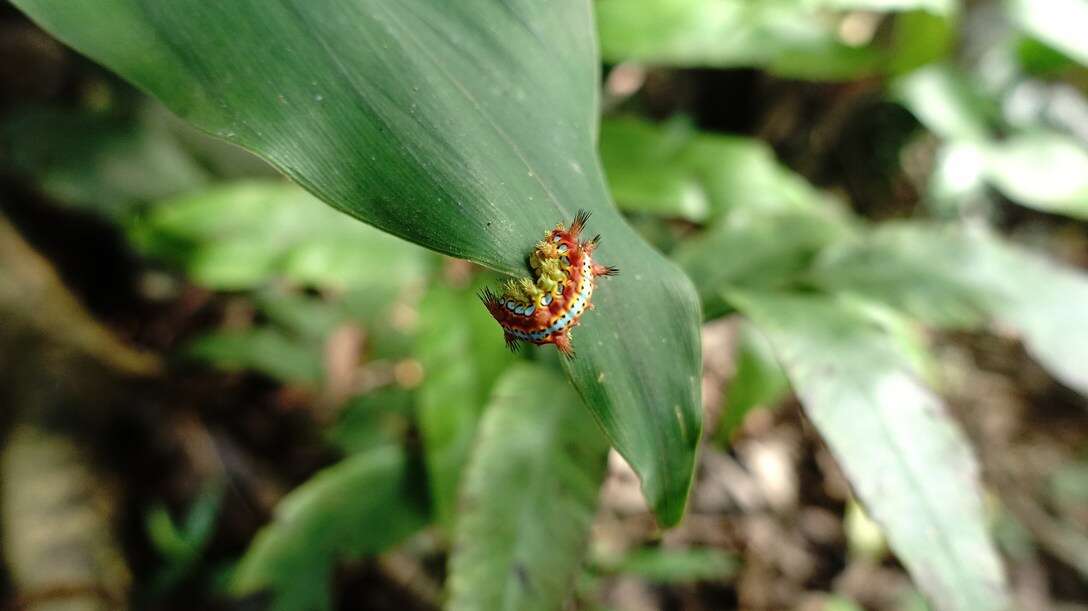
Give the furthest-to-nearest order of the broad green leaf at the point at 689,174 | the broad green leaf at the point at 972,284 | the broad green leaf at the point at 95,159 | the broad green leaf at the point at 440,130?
the broad green leaf at the point at 95,159, the broad green leaf at the point at 689,174, the broad green leaf at the point at 972,284, the broad green leaf at the point at 440,130

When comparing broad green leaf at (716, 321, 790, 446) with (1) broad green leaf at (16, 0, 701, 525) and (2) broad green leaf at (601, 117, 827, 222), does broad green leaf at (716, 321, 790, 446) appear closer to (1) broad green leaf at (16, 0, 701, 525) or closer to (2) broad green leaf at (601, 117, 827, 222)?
(2) broad green leaf at (601, 117, 827, 222)

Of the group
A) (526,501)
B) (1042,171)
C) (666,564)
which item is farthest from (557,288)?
(1042,171)

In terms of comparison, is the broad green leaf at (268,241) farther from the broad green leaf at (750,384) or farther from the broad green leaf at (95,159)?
the broad green leaf at (750,384)

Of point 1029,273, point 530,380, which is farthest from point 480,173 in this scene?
point 1029,273

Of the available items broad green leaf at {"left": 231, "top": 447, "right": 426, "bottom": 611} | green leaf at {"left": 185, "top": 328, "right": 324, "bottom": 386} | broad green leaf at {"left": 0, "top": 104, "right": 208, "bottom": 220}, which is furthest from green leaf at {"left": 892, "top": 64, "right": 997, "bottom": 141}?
broad green leaf at {"left": 0, "top": 104, "right": 208, "bottom": 220}

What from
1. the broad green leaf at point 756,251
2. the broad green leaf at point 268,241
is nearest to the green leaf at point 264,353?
the broad green leaf at point 268,241

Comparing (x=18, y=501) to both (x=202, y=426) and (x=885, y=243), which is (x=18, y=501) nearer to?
(x=202, y=426)
